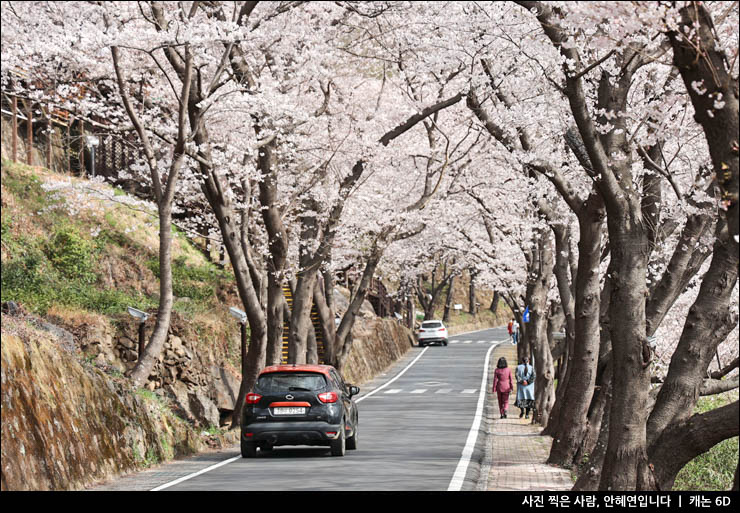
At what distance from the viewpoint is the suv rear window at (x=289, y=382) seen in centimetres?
1817

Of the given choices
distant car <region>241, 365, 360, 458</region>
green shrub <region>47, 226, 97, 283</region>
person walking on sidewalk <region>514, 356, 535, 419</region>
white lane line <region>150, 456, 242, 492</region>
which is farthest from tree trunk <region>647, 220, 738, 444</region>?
green shrub <region>47, 226, 97, 283</region>

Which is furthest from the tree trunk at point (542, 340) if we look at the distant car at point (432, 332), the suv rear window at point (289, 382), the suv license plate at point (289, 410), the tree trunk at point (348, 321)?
the distant car at point (432, 332)

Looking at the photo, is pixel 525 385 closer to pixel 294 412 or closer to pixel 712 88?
pixel 294 412

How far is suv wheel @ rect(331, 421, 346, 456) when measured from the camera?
712 inches

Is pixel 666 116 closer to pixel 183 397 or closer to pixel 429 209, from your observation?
pixel 183 397

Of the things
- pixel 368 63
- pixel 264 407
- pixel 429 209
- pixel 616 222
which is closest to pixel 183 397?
pixel 264 407

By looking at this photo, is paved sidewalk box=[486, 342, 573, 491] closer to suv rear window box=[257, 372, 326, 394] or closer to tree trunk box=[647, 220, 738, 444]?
tree trunk box=[647, 220, 738, 444]

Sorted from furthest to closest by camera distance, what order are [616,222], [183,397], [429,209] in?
[429,209] < [183,397] < [616,222]

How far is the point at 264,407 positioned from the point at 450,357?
4309 cm

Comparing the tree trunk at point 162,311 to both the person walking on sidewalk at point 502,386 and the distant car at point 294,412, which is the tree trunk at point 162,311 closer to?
the distant car at point 294,412

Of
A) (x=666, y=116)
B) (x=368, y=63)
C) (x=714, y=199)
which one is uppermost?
(x=368, y=63)

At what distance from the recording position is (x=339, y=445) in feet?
59.6

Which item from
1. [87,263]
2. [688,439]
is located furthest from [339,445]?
[87,263]
